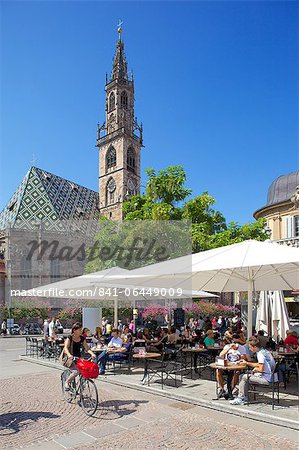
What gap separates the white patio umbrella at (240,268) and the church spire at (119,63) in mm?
74406

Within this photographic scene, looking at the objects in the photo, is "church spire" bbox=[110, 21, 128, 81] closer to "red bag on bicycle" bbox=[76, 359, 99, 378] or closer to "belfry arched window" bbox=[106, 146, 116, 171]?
"belfry arched window" bbox=[106, 146, 116, 171]

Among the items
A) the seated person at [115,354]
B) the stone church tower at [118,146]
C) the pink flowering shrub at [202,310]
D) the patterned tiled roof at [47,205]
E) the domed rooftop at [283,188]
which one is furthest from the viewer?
the stone church tower at [118,146]

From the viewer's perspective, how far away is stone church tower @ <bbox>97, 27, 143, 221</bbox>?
77.1 meters

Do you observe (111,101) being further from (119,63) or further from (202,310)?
(202,310)

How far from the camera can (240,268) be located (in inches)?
402

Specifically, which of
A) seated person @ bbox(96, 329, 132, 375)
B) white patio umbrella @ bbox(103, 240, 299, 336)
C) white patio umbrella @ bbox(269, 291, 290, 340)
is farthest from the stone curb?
white patio umbrella @ bbox(269, 291, 290, 340)

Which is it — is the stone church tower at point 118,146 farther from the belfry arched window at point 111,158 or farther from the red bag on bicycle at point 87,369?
the red bag on bicycle at point 87,369

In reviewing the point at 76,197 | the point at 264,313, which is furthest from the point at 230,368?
the point at 76,197

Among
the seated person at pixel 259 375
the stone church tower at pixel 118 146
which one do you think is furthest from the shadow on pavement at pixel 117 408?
the stone church tower at pixel 118 146

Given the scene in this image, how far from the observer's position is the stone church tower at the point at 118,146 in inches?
3036

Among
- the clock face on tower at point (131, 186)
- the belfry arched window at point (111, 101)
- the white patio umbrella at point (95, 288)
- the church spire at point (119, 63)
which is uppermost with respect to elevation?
the church spire at point (119, 63)

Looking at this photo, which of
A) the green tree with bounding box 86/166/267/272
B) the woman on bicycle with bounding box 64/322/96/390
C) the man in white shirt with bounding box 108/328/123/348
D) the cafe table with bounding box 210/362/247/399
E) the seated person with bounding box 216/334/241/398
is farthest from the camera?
the green tree with bounding box 86/166/267/272

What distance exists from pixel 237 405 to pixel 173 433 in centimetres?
185

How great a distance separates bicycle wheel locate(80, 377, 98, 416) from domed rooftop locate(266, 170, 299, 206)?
2680 cm
